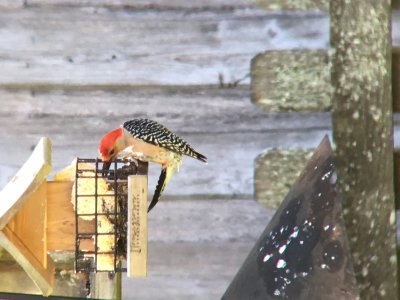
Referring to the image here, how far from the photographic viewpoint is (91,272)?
1.77 meters

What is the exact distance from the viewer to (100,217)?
1700 mm

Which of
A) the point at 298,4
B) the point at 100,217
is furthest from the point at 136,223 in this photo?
the point at 298,4

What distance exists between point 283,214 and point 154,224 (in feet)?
4.51

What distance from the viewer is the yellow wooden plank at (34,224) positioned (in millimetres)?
1554

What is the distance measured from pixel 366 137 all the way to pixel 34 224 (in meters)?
1.40

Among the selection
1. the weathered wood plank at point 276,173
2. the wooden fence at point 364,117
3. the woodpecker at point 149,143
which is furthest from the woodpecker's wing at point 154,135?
the wooden fence at point 364,117

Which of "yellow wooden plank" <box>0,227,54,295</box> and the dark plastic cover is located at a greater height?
the dark plastic cover

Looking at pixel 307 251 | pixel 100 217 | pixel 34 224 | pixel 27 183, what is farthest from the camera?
pixel 100 217

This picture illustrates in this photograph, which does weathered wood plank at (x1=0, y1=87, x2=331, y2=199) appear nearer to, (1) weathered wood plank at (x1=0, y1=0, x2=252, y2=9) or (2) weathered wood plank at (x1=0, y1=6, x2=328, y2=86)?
(2) weathered wood plank at (x1=0, y1=6, x2=328, y2=86)

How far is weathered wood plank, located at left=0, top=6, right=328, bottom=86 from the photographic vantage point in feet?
8.52

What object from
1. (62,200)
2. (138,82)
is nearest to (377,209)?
(138,82)

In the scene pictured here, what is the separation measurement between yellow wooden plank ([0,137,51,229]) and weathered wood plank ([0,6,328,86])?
1130mm

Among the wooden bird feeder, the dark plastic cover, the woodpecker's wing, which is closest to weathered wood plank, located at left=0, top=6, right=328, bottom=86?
the woodpecker's wing

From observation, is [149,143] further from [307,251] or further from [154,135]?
[307,251]
